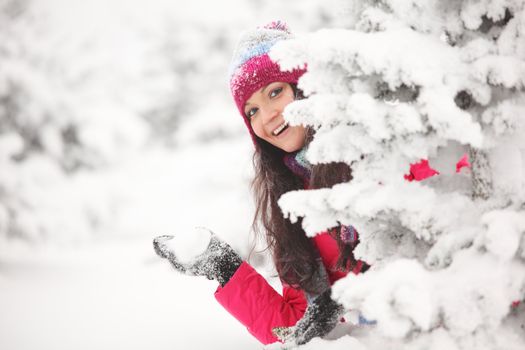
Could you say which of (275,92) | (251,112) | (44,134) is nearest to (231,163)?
(44,134)

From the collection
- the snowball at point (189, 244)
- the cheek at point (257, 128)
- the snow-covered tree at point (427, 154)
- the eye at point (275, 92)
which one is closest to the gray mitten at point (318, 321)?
the snow-covered tree at point (427, 154)

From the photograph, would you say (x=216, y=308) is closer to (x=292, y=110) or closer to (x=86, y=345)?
(x=86, y=345)

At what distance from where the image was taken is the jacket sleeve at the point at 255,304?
1.70 meters

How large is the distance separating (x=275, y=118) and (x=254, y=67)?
1.01 feet

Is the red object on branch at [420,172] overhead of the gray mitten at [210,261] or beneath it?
beneath

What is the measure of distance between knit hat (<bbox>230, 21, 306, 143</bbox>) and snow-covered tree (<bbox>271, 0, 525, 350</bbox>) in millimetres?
1111

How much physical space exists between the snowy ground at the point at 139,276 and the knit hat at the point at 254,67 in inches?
61.0

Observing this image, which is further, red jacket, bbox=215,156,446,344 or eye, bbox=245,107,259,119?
eye, bbox=245,107,259,119

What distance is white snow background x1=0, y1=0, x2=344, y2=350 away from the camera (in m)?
3.49

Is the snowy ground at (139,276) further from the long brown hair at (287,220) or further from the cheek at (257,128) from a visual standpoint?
the cheek at (257,128)

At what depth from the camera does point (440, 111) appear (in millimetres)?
691

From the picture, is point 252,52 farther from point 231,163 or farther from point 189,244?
point 231,163

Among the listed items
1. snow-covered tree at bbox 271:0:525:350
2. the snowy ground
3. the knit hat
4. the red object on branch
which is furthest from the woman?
snow-covered tree at bbox 271:0:525:350

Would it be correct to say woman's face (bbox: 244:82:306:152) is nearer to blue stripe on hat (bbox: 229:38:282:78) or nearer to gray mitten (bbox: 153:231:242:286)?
blue stripe on hat (bbox: 229:38:282:78)
